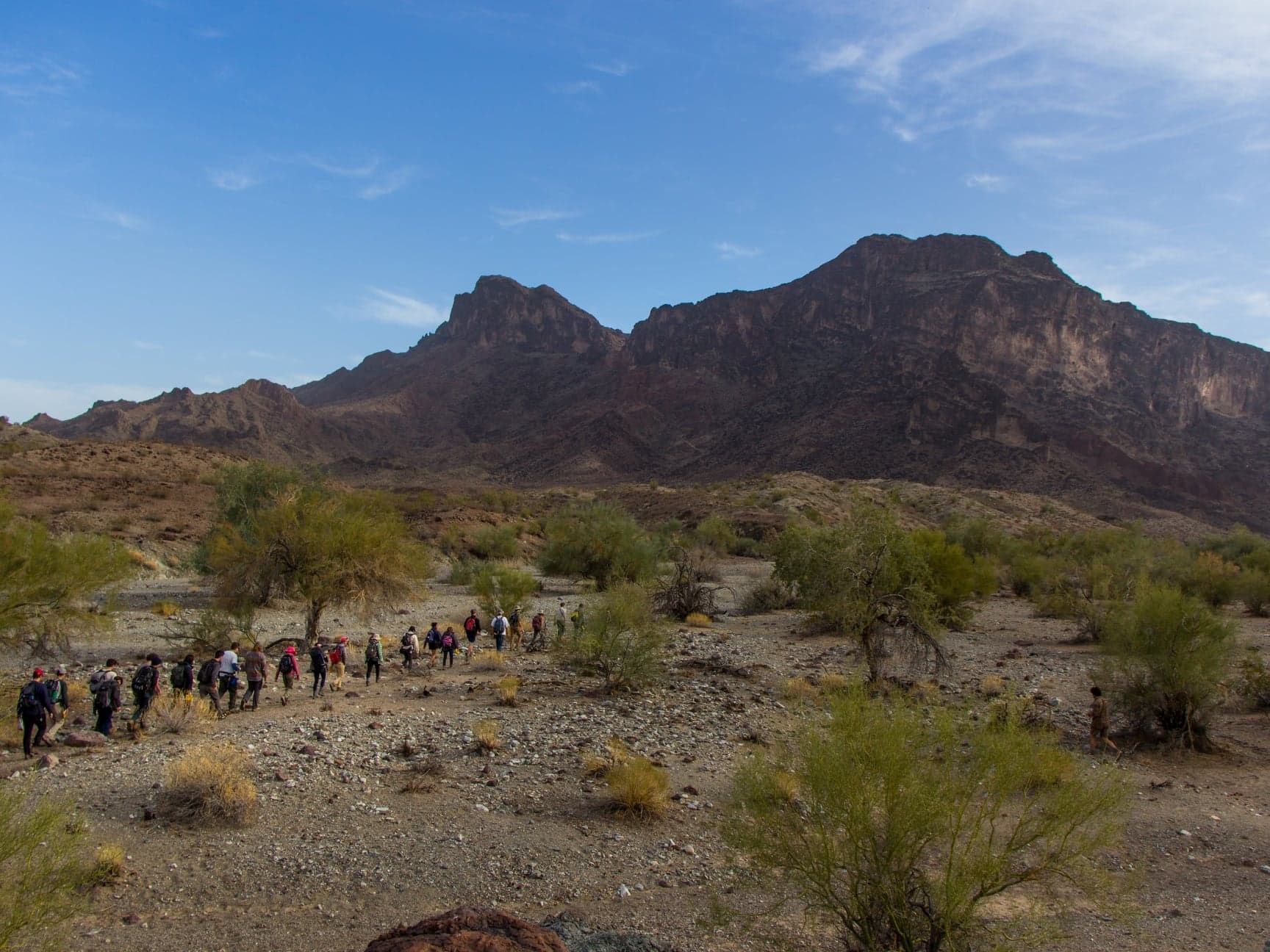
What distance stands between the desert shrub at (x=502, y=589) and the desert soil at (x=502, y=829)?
7370mm

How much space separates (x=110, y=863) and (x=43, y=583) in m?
8.43

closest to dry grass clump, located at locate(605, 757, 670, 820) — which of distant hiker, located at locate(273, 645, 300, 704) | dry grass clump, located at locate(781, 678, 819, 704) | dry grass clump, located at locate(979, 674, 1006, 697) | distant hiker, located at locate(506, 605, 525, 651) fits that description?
dry grass clump, located at locate(781, 678, 819, 704)

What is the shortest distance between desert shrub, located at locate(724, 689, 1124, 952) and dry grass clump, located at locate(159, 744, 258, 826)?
566cm

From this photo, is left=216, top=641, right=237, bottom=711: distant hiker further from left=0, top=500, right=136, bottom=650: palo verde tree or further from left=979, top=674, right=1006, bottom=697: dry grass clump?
left=979, top=674, right=1006, bottom=697: dry grass clump

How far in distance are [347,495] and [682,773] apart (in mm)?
16447

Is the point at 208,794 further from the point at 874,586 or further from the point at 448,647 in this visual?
the point at 874,586

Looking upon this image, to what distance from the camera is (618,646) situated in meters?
16.0

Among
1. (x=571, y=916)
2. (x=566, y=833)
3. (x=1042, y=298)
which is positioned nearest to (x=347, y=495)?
(x=566, y=833)

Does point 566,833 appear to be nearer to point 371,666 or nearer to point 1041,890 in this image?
point 1041,890

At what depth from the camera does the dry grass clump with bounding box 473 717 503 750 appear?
11719mm

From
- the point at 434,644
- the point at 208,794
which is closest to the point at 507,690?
the point at 434,644

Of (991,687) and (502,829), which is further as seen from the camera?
(991,687)

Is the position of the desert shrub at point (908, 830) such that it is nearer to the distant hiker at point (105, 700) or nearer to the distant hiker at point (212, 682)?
the distant hiker at point (105, 700)

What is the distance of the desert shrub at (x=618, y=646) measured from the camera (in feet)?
51.9
